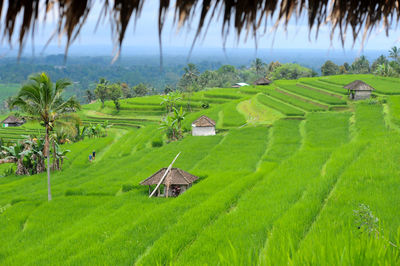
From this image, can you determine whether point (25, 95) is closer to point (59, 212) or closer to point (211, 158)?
point (59, 212)

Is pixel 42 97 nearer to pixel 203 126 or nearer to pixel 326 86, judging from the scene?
pixel 203 126

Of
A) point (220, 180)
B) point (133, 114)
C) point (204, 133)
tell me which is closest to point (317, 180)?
point (220, 180)

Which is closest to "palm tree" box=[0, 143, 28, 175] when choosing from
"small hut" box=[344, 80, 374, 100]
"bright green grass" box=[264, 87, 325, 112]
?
"bright green grass" box=[264, 87, 325, 112]

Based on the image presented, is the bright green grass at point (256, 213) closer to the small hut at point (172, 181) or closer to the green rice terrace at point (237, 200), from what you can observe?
the green rice terrace at point (237, 200)

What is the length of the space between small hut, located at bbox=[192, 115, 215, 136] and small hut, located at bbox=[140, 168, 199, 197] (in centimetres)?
953

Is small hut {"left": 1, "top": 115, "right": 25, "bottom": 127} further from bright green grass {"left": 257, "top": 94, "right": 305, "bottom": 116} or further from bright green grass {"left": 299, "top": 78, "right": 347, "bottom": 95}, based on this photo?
bright green grass {"left": 299, "top": 78, "right": 347, "bottom": 95}

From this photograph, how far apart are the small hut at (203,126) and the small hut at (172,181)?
31.3 feet

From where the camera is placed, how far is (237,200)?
32.1 ft

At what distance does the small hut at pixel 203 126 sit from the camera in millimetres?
21453

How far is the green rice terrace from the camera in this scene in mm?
5332

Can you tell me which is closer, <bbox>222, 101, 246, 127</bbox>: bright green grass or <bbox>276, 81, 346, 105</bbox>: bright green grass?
<bbox>222, 101, 246, 127</bbox>: bright green grass

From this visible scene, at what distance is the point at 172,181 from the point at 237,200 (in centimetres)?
260

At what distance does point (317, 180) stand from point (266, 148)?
7481 mm

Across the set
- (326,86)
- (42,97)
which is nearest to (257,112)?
(326,86)
